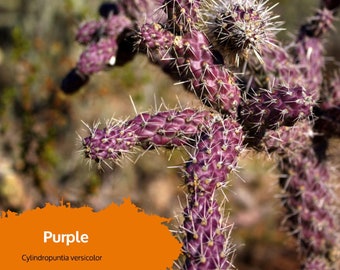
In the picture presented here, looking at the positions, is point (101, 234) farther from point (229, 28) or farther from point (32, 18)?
point (32, 18)

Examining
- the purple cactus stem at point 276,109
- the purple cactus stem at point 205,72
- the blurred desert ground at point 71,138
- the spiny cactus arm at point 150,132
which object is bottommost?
the blurred desert ground at point 71,138

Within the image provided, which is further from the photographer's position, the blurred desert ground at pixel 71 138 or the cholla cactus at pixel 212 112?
the blurred desert ground at pixel 71 138

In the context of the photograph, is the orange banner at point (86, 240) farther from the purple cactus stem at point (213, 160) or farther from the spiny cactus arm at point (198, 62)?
the spiny cactus arm at point (198, 62)

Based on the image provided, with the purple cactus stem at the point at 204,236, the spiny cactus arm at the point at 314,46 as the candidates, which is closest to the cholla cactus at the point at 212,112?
the purple cactus stem at the point at 204,236

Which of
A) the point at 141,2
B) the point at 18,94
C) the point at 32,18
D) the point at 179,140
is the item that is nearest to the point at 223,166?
the point at 179,140

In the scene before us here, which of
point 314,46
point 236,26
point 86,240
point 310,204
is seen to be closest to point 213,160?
point 236,26

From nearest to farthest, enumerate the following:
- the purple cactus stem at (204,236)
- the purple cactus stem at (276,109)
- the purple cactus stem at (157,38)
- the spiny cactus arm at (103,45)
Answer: the purple cactus stem at (204,236)
the purple cactus stem at (276,109)
the purple cactus stem at (157,38)
the spiny cactus arm at (103,45)

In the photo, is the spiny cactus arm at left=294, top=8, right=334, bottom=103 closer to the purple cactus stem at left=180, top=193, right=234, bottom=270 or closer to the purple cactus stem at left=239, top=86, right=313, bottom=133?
the purple cactus stem at left=239, top=86, right=313, bottom=133
